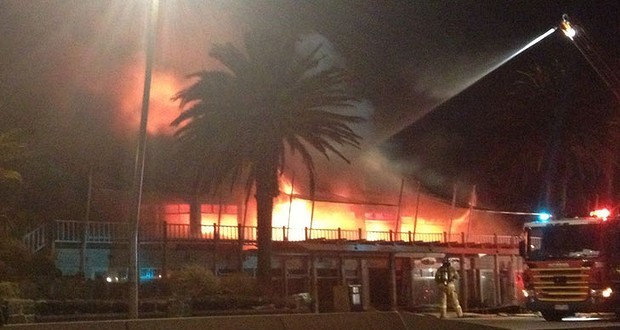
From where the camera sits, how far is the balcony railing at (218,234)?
3362 cm

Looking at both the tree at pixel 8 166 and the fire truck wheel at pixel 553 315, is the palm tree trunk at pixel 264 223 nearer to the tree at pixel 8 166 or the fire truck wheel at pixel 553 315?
the tree at pixel 8 166

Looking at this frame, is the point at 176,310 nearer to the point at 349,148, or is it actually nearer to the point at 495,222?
the point at 349,148

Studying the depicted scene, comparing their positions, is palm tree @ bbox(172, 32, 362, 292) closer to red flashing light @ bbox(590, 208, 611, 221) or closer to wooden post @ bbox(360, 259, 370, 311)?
wooden post @ bbox(360, 259, 370, 311)

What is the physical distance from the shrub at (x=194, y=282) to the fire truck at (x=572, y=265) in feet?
31.4

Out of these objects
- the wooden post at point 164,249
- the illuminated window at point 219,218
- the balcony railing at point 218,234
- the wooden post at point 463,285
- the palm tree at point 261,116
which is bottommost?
the wooden post at point 463,285

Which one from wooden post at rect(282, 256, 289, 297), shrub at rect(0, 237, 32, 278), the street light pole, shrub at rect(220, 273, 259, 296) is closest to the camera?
the street light pole

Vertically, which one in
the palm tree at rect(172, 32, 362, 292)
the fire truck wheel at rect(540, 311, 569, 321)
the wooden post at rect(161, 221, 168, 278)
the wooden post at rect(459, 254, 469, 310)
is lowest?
the fire truck wheel at rect(540, 311, 569, 321)

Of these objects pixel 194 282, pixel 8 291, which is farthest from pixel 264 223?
pixel 8 291

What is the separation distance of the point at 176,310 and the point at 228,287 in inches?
182

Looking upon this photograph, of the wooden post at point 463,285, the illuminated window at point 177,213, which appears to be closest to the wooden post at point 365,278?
the wooden post at point 463,285

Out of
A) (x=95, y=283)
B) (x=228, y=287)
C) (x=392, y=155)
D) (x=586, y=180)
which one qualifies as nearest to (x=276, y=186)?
(x=228, y=287)

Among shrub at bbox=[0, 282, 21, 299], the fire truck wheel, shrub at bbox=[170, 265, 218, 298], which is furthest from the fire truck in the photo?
shrub at bbox=[0, 282, 21, 299]

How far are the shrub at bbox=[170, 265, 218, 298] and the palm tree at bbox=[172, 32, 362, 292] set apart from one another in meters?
3.56

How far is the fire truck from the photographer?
71.8 ft
